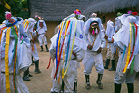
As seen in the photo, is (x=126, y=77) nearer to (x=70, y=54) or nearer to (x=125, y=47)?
(x=125, y=47)

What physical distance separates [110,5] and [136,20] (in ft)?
17.1

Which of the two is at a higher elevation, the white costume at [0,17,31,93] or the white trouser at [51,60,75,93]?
the white costume at [0,17,31,93]

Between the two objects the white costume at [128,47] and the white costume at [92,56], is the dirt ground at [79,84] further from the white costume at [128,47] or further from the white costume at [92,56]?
the white costume at [128,47]

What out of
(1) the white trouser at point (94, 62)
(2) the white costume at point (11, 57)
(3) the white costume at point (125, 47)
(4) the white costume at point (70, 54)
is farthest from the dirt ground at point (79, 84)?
(2) the white costume at point (11, 57)

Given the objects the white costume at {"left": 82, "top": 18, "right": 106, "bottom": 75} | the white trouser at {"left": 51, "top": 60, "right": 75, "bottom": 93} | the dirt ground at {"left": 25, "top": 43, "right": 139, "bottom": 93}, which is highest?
the white costume at {"left": 82, "top": 18, "right": 106, "bottom": 75}

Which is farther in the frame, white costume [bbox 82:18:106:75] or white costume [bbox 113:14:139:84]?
white costume [bbox 82:18:106:75]

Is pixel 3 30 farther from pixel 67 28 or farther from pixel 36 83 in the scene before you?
pixel 36 83

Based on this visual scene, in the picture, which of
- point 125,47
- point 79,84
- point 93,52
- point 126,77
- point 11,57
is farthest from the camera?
point 79,84

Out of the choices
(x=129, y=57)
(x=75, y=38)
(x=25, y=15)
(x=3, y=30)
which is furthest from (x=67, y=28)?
(x=25, y=15)

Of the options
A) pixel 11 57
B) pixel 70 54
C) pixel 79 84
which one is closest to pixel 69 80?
pixel 70 54

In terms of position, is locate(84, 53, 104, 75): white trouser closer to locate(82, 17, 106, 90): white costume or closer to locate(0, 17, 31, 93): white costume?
locate(82, 17, 106, 90): white costume

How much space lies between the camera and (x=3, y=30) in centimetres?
249

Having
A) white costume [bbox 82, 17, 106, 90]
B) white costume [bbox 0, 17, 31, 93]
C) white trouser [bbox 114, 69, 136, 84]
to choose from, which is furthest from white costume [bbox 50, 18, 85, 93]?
white costume [bbox 82, 17, 106, 90]

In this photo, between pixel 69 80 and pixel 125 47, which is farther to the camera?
pixel 125 47
